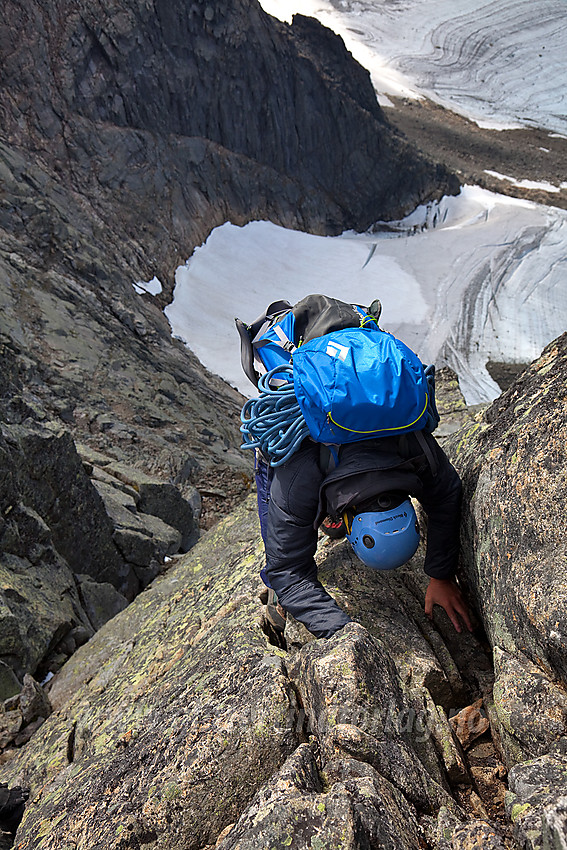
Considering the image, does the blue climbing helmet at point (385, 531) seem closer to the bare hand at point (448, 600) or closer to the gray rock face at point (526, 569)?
the gray rock face at point (526, 569)

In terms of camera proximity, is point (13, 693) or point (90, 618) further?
point (90, 618)

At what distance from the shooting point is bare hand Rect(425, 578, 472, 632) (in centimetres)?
421

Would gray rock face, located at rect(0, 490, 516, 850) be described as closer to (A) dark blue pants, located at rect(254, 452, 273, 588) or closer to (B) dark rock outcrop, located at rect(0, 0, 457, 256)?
(A) dark blue pants, located at rect(254, 452, 273, 588)

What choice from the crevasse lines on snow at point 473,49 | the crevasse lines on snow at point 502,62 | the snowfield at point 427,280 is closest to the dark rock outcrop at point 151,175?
the snowfield at point 427,280

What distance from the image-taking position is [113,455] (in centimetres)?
1292

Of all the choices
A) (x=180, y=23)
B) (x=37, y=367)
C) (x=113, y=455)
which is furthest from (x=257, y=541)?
(x=180, y=23)

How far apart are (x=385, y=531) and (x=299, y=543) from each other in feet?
2.09

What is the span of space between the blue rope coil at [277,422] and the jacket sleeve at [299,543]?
109 mm

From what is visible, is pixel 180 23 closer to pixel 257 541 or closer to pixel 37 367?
pixel 37 367

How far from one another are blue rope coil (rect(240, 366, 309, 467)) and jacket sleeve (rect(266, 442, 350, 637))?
4.3 inches

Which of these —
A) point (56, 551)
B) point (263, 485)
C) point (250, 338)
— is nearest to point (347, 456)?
point (263, 485)

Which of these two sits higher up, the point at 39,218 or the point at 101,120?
the point at 101,120

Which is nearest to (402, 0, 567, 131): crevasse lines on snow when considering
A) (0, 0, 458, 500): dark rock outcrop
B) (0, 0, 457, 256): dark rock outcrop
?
(0, 0, 457, 256): dark rock outcrop

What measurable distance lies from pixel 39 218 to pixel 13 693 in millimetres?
16643
